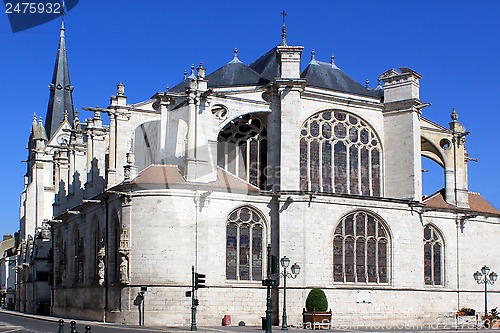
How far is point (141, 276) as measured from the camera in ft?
130

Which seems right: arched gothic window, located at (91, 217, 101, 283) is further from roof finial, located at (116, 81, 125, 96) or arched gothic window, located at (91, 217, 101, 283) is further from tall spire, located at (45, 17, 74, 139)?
tall spire, located at (45, 17, 74, 139)

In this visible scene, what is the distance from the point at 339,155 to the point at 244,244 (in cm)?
749

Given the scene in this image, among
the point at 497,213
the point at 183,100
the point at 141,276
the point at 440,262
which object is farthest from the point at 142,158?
the point at 497,213

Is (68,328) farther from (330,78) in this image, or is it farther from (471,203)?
(471,203)

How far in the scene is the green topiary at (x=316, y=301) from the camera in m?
39.4

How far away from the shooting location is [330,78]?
48.5 m

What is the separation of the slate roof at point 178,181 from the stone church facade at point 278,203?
0.10 metres

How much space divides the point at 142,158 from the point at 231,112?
8115 mm

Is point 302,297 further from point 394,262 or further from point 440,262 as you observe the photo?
point 440,262

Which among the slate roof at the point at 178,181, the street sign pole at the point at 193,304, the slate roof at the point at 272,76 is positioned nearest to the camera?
the street sign pole at the point at 193,304

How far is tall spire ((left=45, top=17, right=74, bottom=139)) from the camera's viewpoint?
3386 inches

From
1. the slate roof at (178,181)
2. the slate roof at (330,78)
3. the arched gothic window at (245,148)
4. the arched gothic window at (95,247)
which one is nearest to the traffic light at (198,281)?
the slate roof at (178,181)

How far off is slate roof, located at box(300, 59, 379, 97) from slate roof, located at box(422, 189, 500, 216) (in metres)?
6.90

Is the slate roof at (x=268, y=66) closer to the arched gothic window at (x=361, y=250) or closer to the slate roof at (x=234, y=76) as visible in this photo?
the slate roof at (x=234, y=76)
